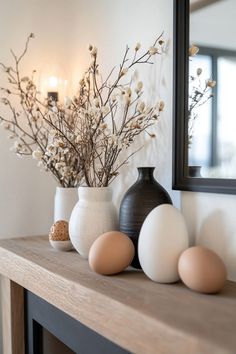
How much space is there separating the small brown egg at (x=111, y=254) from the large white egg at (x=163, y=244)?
1.8 inches

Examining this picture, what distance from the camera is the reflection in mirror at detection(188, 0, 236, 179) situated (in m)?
1.00

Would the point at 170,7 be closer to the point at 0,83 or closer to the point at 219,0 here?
the point at 219,0

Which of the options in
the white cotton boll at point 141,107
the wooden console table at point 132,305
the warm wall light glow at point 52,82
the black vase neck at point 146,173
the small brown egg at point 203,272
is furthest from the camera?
the warm wall light glow at point 52,82

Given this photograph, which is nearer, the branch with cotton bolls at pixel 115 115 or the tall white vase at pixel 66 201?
the branch with cotton bolls at pixel 115 115

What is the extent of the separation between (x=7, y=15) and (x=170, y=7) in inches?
31.4

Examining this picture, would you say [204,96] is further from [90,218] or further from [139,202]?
[90,218]

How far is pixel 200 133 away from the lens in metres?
1.09

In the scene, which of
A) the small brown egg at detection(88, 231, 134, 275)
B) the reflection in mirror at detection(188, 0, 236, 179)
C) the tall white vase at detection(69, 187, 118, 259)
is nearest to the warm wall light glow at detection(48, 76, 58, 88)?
the tall white vase at detection(69, 187, 118, 259)

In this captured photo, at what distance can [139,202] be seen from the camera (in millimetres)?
1095

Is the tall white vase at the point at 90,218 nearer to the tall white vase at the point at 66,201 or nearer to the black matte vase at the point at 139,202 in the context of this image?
the black matte vase at the point at 139,202

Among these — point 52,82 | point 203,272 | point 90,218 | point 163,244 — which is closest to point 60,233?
point 90,218

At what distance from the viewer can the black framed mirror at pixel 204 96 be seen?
1005mm

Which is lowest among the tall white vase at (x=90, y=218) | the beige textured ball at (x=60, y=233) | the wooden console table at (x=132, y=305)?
the wooden console table at (x=132, y=305)

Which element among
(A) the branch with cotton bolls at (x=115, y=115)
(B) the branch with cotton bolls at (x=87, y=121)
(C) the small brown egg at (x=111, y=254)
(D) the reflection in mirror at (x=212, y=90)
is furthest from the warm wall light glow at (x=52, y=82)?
(C) the small brown egg at (x=111, y=254)
